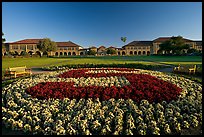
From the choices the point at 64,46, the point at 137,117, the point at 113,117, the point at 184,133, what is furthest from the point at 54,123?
the point at 64,46

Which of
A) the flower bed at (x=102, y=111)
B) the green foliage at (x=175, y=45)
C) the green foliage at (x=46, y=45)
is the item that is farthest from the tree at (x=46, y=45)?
the flower bed at (x=102, y=111)

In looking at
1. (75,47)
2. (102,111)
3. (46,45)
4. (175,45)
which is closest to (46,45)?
(46,45)

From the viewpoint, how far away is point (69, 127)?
13.8 ft

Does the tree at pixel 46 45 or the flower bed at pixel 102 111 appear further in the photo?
the tree at pixel 46 45

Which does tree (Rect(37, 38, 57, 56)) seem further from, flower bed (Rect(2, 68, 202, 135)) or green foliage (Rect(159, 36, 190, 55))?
flower bed (Rect(2, 68, 202, 135))

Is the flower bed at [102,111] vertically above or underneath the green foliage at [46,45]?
underneath

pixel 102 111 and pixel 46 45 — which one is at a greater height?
pixel 46 45

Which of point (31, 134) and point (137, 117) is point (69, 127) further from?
point (137, 117)

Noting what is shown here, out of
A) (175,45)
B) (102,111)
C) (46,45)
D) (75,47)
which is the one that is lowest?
(102,111)

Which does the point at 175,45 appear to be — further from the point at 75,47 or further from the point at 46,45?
the point at 75,47

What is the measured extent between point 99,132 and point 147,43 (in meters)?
102

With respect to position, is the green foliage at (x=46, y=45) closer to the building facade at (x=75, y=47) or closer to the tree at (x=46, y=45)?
the tree at (x=46, y=45)

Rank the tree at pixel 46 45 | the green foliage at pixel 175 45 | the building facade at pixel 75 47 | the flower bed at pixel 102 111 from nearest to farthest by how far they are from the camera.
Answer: the flower bed at pixel 102 111, the green foliage at pixel 175 45, the tree at pixel 46 45, the building facade at pixel 75 47

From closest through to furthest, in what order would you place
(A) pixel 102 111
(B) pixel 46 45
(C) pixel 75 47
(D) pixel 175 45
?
(A) pixel 102 111 < (D) pixel 175 45 < (B) pixel 46 45 < (C) pixel 75 47
